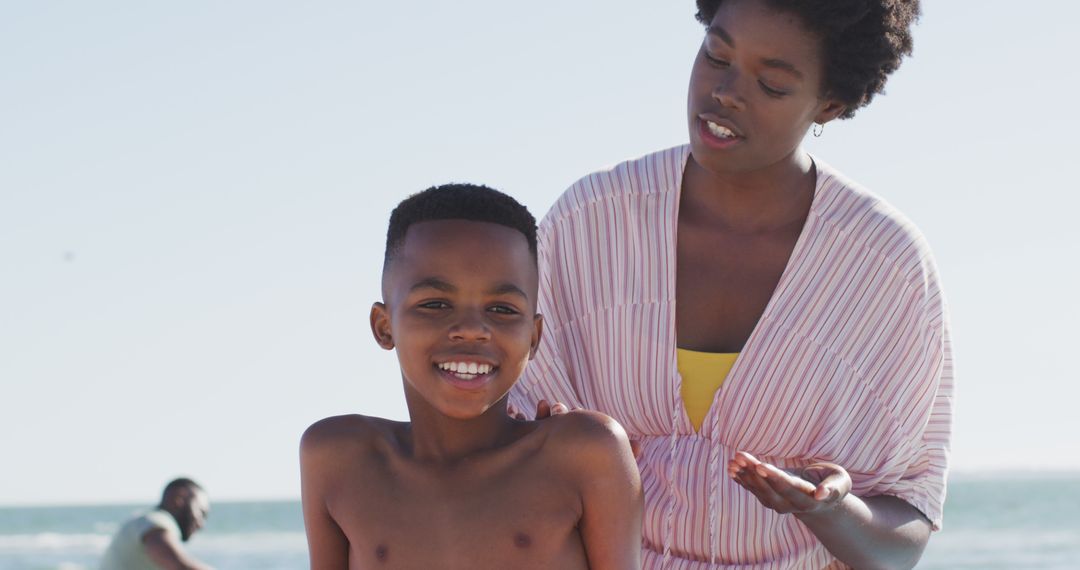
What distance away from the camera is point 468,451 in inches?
119

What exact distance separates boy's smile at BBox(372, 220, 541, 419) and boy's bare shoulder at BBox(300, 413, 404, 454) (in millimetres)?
137

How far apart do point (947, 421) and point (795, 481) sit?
0.86 metres

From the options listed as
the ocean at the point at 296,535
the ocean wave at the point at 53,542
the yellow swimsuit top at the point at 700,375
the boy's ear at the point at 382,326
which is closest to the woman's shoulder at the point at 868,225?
the yellow swimsuit top at the point at 700,375

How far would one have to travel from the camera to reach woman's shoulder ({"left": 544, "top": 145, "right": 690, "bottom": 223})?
3.70m

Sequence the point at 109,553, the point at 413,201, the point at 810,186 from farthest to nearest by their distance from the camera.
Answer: the point at 109,553 → the point at 810,186 → the point at 413,201

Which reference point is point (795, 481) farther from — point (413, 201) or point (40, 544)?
point (40, 544)

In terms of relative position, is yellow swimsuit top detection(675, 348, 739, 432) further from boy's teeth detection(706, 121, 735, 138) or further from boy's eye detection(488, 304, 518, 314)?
boy's eye detection(488, 304, 518, 314)

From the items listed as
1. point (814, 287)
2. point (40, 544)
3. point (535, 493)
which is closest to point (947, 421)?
point (814, 287)

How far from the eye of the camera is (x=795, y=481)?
284 centimetres

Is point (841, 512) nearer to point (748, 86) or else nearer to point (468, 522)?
point (468, 522)

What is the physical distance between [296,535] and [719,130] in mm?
30626

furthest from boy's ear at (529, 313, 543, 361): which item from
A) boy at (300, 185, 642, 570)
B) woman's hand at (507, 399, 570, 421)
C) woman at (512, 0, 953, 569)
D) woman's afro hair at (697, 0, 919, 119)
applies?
woman's afro hair at (697, 0, 919, 119)

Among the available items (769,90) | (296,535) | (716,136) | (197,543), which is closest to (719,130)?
(716,136)

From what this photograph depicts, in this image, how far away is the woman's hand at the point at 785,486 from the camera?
9.20 feet
